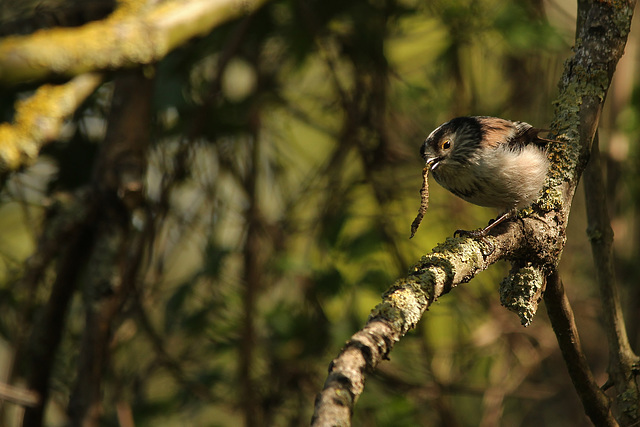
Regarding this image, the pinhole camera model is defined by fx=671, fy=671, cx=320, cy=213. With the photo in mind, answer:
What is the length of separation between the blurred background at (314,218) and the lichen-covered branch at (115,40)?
1.66 meters

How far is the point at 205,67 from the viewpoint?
5.57m

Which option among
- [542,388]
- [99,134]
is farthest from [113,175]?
[542,388]

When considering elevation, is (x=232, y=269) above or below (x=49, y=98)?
below

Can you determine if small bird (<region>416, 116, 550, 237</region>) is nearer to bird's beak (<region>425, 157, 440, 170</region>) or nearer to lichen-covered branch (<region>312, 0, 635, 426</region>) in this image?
bird's beak (<region>425, 157, 440, 170</region>)

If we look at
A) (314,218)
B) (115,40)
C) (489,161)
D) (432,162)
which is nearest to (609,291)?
(489,161)

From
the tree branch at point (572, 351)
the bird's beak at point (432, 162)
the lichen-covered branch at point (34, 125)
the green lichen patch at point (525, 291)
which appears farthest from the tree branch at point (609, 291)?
the lichen-covered branch at point (34, 125)

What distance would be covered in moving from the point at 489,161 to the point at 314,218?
2.42 metres

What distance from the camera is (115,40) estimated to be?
2.06 m

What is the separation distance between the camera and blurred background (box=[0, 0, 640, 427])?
443 centimetres

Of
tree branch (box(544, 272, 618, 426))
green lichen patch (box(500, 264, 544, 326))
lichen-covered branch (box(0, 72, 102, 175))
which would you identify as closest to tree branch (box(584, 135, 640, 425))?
tree branch (box(544, 272, 618, 426))

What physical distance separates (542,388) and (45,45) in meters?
5.28

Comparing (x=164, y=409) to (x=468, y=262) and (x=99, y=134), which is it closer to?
(x=99, y=134)

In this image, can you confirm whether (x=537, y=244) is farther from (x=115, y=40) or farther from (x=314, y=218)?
(x=314, y=218)

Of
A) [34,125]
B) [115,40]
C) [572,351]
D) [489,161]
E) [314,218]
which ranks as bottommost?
[314,218]
